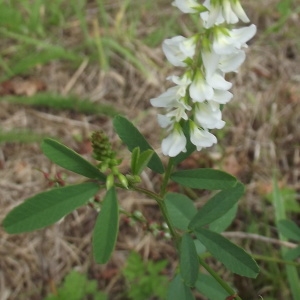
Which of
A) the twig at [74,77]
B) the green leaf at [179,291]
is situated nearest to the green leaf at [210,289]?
the green leaf at [179,291]

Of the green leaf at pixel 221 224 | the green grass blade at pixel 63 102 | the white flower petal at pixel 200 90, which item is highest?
the white flower petal at pixel 200 90

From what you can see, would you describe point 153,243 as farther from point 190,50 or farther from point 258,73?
point 190,50

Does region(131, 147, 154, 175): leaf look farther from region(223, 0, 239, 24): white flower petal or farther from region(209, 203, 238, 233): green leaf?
region(209, 203, 238, 233): green leaf

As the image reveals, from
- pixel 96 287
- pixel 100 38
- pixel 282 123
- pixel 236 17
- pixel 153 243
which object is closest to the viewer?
pixel 236 17

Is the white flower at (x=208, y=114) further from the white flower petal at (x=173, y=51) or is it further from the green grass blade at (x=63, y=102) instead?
the green grass blade at (x=63, y=102)

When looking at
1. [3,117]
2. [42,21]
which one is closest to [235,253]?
[3,117]

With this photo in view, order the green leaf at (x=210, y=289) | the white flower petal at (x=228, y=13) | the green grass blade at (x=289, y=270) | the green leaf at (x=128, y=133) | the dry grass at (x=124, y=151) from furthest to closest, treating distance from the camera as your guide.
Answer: the dry grass at (x=124, y=151), the green grass blade at (x=289, y=270), the green leaf at (x=210, y=289), the green leaf at (x=128, y=133), the white flower petal at (x=228, y=13)

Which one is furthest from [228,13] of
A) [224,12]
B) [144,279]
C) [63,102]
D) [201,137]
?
[63,102]
